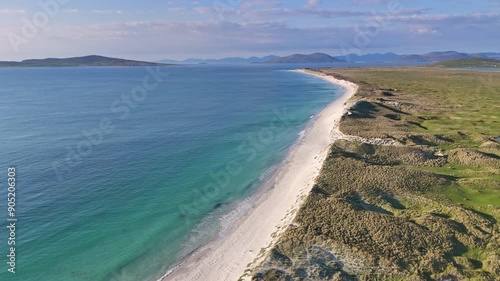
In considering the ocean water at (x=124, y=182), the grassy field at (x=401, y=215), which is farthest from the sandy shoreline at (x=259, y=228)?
the grassy field at (x=401, y=215)

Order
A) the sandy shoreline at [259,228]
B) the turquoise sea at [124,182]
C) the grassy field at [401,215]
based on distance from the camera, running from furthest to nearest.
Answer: the turquoise sea at [124,182] → the sandy shoreline at [259,228] → the grassy field at [401,215]

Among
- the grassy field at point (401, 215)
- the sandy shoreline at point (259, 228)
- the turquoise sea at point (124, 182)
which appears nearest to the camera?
the grassy field at point (401, 215)

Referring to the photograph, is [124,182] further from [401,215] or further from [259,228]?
[401,215]

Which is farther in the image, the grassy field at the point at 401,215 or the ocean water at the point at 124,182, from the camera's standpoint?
the ocean water at the point at 124,182

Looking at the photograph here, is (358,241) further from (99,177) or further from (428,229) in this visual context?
(99,177)

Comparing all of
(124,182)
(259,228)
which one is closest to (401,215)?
(259,228)

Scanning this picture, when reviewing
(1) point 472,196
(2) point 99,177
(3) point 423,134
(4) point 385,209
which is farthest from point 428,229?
(2) point 99,177

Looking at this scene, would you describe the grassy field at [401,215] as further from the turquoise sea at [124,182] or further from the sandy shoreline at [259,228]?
Answer: the turquoise sea at [124,182]
